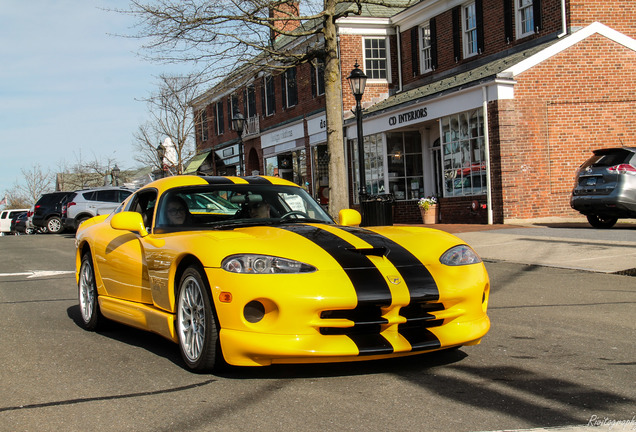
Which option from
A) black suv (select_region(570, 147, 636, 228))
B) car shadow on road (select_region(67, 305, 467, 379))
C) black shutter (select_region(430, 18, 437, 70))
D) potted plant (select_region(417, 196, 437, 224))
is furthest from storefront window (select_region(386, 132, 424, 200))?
car shadow on road (select_region(67, 305, 467, 379))

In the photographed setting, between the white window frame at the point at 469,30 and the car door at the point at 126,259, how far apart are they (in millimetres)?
18588

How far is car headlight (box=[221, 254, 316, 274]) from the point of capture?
443cm

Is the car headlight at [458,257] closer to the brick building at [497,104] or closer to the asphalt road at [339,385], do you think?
the asphalt road at [339,385]

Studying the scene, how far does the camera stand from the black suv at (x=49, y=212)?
33.2 m

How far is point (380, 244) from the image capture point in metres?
4.93

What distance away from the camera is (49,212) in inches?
1308

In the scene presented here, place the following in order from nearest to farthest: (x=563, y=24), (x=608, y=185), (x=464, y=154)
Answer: (x=608, y=185) < (x=563, y=24) < (x=464, y=154)

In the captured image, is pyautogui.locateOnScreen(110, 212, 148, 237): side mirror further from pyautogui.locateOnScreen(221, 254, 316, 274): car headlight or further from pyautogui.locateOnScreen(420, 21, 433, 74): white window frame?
pyautogui.locateOnScreen(420, 21, 433, 74): white window frame

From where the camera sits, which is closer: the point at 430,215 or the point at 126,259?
the point at 126,259

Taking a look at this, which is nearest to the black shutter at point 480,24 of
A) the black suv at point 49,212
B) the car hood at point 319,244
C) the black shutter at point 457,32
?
the black shutter at point 457,32

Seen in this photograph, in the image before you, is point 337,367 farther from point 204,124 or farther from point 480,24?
point 204,124

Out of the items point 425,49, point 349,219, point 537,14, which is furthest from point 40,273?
point 425,49

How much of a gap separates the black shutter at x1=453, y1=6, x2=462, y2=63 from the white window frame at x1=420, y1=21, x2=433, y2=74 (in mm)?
1748

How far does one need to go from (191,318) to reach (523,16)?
1877 cm
